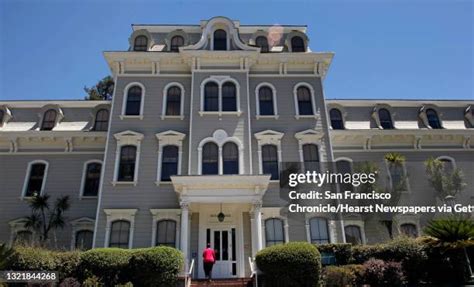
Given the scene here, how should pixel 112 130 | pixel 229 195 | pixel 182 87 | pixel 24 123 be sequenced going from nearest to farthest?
pixel 229 195, pixel 112 130, pixel 182 87, pixel 24 123

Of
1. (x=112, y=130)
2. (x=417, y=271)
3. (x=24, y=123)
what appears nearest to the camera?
(x=417, y=271)

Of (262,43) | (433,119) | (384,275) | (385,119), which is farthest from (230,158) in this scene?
(433,119)

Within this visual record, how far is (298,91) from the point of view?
66.1ft

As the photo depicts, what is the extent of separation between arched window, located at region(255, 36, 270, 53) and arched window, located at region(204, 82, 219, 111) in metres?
4.33

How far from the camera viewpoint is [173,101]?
19.8 m

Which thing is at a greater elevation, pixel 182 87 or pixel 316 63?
pixel 316 63

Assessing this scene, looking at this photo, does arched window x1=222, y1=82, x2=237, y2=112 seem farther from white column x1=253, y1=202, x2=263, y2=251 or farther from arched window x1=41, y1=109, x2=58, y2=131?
arched window x1=41, y1=109, x2=58, y2=131

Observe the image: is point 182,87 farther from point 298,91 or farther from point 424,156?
point 424,156

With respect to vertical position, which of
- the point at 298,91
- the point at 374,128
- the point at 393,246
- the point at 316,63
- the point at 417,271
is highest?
the point at 316,63

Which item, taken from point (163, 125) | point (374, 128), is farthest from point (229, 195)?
point (374, 128)

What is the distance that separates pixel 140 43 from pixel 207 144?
8099 mm

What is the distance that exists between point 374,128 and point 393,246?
31.9 ft

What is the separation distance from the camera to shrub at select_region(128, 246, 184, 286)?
486 inches

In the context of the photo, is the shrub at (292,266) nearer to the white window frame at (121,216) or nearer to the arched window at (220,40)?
the white window frame at (121,216)
